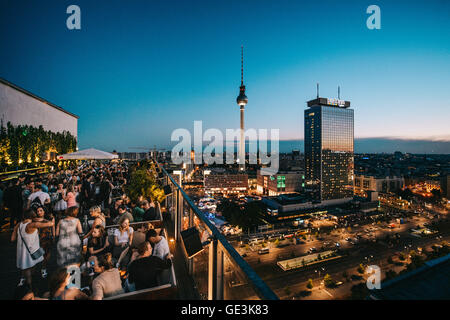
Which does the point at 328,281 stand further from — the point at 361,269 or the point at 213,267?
the point at 213,267

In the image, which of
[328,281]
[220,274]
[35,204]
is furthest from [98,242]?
[328,281]

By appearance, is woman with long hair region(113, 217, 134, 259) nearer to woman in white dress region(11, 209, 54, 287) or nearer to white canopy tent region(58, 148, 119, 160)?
woman in white dress region(11, 209, 54, 287)

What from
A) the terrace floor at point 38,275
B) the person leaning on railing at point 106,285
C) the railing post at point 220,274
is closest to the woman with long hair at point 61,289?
the person leaning on railing at point 106,285

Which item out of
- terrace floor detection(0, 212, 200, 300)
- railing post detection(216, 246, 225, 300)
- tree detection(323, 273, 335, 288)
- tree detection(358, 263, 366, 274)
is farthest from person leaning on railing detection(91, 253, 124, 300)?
tree detection(358, 263, 366, 274)
